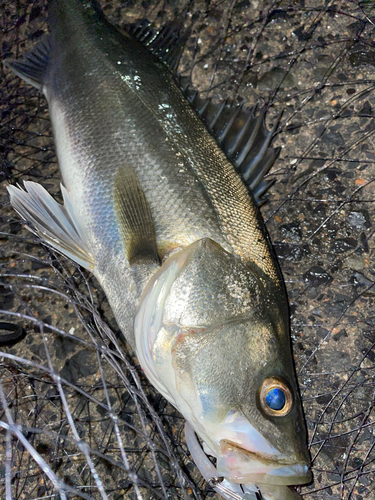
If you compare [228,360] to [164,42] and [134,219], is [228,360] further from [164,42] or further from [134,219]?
[164,42]

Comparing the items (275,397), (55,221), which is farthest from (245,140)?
(275,397)

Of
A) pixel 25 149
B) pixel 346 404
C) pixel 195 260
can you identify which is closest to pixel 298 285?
pixel 346 404

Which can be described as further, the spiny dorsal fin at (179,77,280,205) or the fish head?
the spiny dorsal fin at (179,77,280,205)

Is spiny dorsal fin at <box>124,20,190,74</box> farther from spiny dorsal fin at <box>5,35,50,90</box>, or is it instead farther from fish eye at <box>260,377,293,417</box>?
fish eye at <box>260,377,293,417</box>

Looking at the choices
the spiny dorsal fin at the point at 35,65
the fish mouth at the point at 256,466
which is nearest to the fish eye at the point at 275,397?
the fish mouth at the point at 256,466

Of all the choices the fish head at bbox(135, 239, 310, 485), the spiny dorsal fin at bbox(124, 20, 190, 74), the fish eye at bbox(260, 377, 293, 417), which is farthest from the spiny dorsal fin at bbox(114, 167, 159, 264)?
the spiny dorsal fin at bbox(124, 20, 190, 74)

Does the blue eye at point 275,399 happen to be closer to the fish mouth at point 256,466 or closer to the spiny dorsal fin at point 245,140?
the fish mouth at point 256,466
